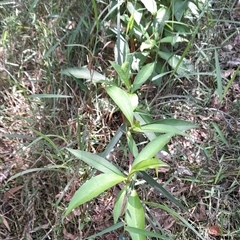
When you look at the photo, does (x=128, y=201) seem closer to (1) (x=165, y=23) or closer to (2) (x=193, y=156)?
(2) (x=193, y=156)

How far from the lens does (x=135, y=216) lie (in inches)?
46.5

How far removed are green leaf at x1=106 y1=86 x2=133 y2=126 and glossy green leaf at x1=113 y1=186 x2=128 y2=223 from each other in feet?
0.69

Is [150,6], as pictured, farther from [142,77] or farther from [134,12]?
[142,77]

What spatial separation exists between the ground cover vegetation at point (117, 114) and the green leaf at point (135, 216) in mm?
66

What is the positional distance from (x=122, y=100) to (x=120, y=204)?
1.01ft

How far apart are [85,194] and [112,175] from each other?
110 millimetres

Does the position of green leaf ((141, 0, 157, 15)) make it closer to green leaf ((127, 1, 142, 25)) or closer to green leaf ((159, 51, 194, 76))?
green leaf ((127, 1, 142, 25))

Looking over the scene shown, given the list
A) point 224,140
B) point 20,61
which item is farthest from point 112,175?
point 20,61

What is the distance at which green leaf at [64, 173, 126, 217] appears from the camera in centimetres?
110

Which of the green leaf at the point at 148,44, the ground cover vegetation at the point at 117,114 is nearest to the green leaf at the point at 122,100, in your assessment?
the ground cover vegetation at the point at 117,114

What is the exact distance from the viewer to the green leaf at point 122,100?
1.28 meters

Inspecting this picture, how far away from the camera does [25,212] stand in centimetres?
149

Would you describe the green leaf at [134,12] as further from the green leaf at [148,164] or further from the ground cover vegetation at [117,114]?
the green leaf at [148,164]

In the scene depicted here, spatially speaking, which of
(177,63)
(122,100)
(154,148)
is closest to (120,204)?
(154,148)
